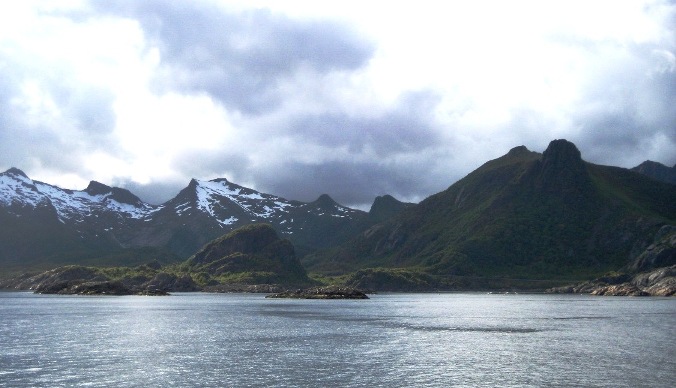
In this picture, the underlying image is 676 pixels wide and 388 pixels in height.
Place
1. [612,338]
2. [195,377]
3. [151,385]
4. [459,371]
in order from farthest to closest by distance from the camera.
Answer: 1. [612,338]
2. [459,371]
3. [195,377]
4. [151,385]

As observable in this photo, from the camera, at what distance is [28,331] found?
376 ft

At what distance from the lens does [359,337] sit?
108 meters

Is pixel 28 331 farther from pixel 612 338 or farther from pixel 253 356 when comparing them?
pixel 612 338

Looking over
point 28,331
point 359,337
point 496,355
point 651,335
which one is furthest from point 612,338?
point 28,331

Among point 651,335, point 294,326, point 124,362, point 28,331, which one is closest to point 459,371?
point 124,362

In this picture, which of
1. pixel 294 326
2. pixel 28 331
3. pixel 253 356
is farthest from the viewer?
pixel 294 326

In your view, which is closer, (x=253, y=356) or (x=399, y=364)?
(x=399, y=364)

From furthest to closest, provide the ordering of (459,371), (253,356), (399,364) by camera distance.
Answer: (253,356) < (399,364) < (459,371)

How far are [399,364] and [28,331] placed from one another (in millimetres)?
74843

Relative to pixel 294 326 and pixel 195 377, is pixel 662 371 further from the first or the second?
pixel 294 326

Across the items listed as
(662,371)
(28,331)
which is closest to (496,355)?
(662,371)

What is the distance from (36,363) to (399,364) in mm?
43524

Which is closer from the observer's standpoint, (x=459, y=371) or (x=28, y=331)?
(x=459, y=371)


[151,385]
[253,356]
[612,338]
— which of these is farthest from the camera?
[612,338]
